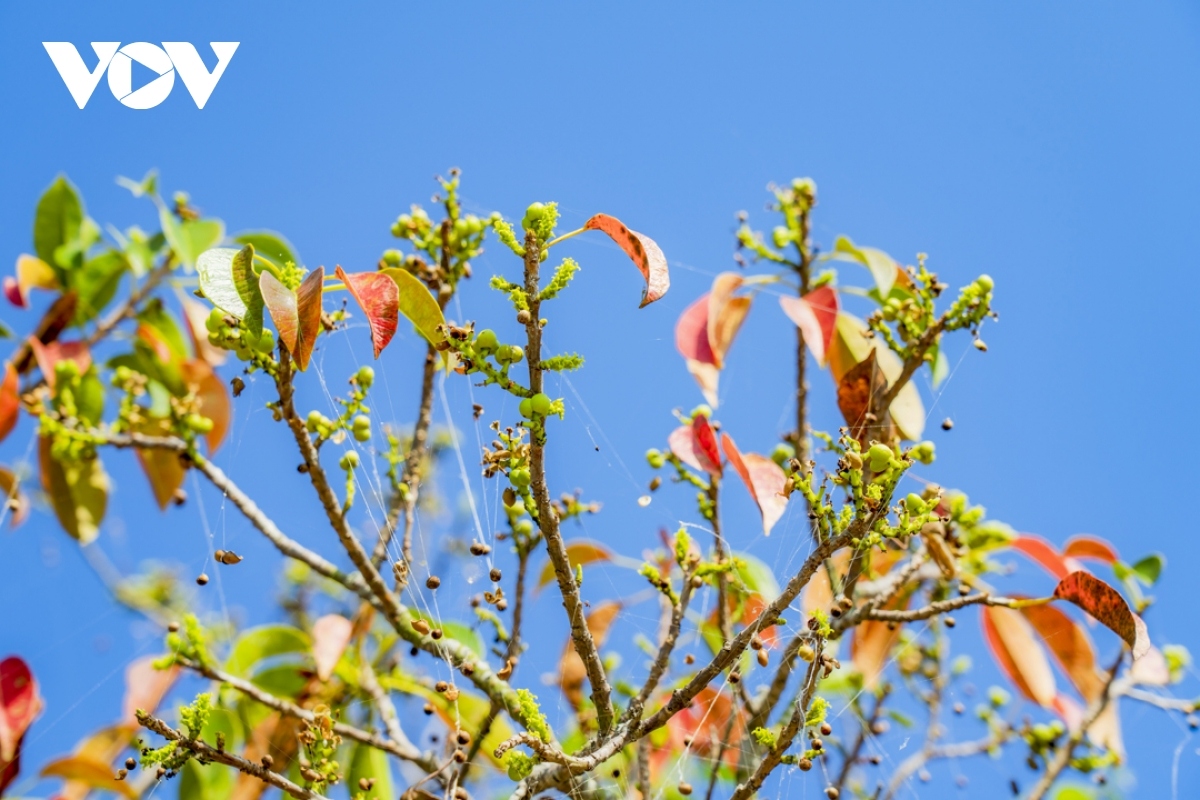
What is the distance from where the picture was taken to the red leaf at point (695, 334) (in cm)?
206

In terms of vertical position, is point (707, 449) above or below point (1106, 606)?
above

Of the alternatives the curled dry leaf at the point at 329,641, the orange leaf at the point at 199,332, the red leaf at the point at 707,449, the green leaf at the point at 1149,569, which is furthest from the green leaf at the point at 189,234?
the green leaf at the point at 1149,569

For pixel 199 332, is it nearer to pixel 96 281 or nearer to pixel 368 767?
pixel 96 281

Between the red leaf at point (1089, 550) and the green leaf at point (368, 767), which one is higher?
the red leaf at point (1089, 550)

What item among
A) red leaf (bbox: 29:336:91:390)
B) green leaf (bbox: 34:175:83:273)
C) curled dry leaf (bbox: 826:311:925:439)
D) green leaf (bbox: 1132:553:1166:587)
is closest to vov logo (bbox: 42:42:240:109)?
green leaf (bbox: 34:175:83:273)

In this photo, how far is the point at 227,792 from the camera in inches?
100

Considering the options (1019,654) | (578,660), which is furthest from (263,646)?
(1019,654)

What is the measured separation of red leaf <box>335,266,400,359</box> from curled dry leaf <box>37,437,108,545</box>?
4.79 feet

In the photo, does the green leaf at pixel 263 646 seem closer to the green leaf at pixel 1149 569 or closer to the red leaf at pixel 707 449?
the red leaf at pixel 707 449

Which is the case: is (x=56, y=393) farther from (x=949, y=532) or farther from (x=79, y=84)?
(x=949, y=532)

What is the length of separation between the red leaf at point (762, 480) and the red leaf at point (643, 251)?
0.53 m

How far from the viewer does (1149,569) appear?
2430 mm

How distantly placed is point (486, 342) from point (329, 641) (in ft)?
3.68

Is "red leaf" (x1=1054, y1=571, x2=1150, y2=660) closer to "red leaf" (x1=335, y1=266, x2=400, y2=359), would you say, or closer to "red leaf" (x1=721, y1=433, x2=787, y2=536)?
"red leaf" (x1=721, y1=433, x2=787, y2=536)
